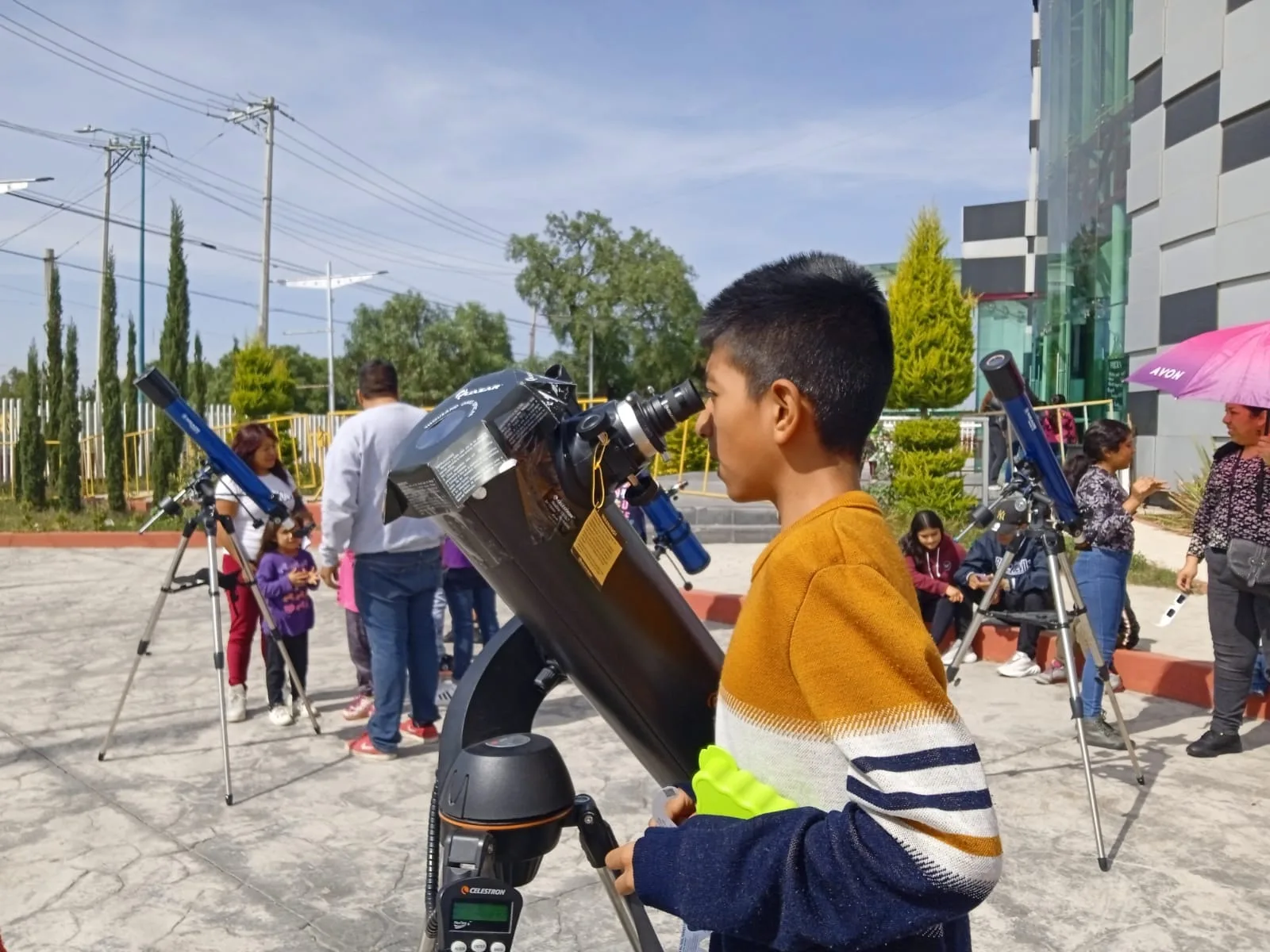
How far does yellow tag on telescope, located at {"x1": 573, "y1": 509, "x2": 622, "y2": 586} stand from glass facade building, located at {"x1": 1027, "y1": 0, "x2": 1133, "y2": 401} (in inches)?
620

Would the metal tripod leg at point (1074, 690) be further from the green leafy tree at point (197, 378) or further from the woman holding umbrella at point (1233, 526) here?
the green leafy tree at point (197, 378)

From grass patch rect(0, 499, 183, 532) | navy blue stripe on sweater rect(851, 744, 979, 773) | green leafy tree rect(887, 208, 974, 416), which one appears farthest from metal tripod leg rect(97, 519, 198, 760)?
grass patch rect(0, 499, 183, 532)

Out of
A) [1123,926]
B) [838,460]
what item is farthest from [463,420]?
[1123,926]

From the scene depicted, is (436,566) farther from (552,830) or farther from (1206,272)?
(1206,272)

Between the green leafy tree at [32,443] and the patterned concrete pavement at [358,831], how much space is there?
11.4m

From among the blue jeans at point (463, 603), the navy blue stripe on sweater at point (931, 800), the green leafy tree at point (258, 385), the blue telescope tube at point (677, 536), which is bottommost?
the blue jeans at point (463, 603)

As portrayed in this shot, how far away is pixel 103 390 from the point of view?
16.0m

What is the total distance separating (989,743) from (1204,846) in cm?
124

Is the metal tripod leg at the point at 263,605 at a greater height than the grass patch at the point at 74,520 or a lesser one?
greater

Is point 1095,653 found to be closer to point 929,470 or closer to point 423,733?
point 423,733

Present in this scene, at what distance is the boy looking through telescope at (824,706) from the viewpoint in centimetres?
112

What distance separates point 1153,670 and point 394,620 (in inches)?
168

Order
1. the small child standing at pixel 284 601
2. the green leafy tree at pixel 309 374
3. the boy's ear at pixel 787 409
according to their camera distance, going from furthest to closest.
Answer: the green leafy tree at pixel 309 374 → the small child standing at pixel 284 601 → the boy's ear at pixel 787 409

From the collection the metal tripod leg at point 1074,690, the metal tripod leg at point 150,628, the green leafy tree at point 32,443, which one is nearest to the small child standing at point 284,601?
the metal tripod leg at point 150,628
